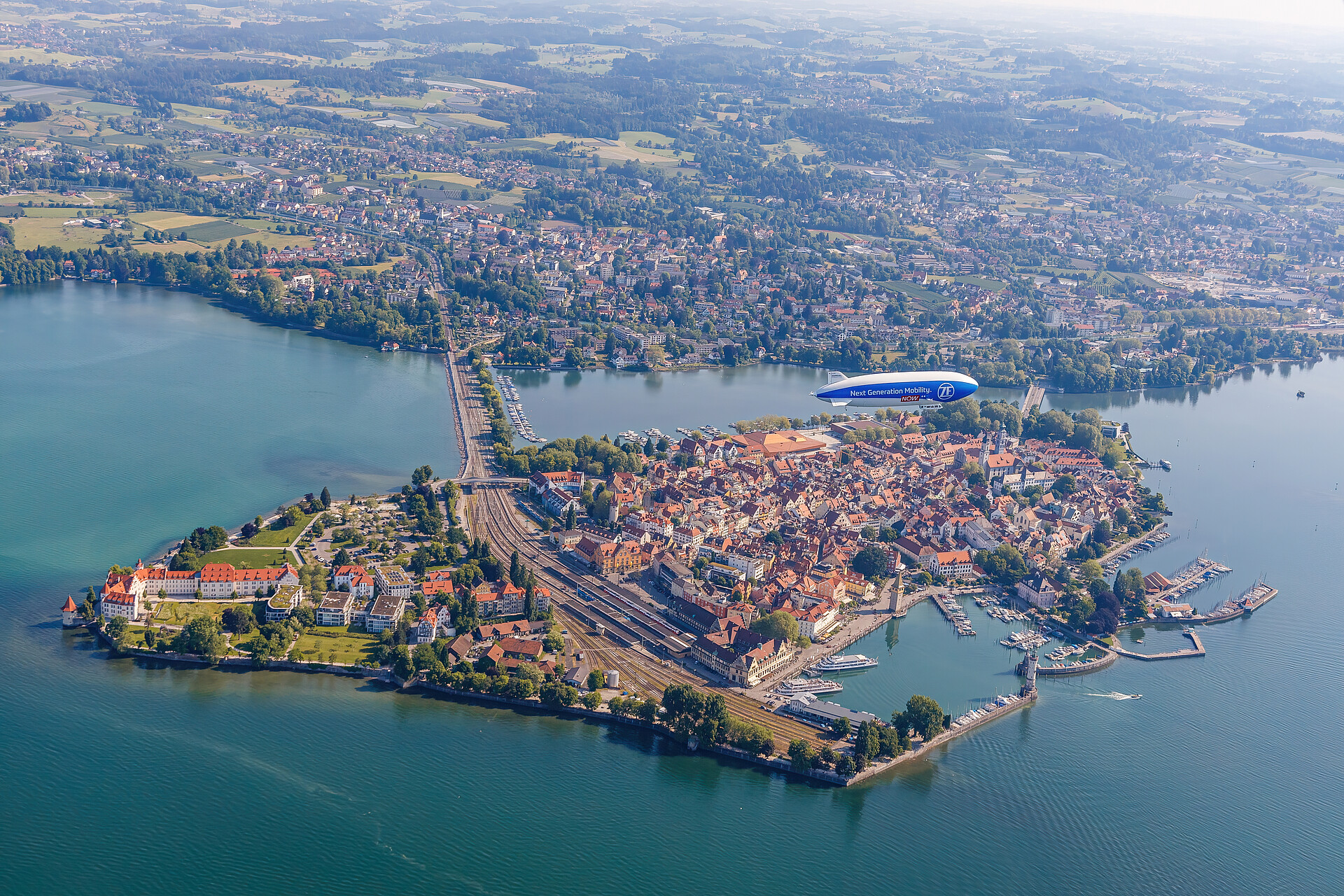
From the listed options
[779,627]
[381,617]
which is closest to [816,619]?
[779,627]

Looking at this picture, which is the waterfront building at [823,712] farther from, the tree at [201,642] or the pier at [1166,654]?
the tree at [201,642]

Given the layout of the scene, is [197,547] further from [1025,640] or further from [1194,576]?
[1194,576]

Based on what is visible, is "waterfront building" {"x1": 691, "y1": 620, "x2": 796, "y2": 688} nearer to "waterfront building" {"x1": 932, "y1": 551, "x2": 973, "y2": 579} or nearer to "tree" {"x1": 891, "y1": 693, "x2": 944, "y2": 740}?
"tree" {"x1": 891, "y1": 693, "x2": 944, "y2": 740}

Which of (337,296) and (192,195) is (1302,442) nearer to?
(337,296)

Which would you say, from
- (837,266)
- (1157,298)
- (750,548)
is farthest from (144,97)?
(750,548)

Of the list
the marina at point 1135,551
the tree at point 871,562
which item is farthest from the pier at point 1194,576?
the tree at point 871,562

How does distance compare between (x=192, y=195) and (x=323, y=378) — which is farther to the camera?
(x=192, y=195)

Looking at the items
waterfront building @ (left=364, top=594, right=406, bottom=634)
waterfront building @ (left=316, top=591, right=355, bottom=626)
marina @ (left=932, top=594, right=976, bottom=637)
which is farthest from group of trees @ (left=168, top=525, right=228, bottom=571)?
marina @ (left=932, top=594, right=976, bottom=637)
